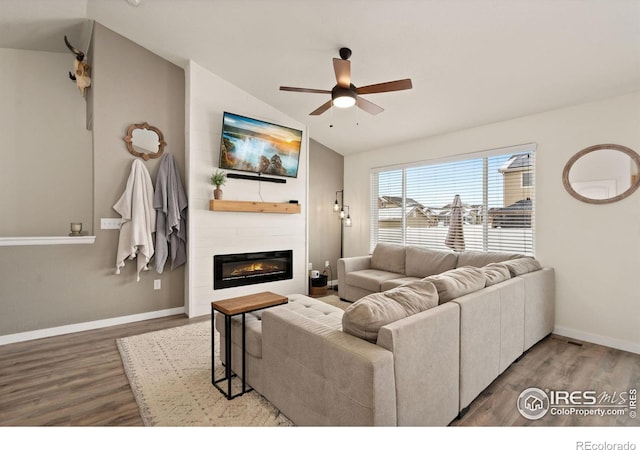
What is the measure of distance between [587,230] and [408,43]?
8.68ft

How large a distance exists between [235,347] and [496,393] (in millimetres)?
1928

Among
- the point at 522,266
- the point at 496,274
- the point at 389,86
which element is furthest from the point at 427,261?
the point at 389,86

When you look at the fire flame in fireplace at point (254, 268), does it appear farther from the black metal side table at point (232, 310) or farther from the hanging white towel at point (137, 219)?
the black metal side table at point (232, 310)

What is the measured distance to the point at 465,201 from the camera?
428 cm

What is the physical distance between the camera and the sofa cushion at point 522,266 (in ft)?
9.38

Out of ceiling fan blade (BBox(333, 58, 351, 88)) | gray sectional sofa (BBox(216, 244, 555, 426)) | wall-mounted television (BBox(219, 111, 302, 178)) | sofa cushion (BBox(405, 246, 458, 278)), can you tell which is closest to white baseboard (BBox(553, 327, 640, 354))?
gray sectional sofa (BBox(216, 244, 555, 426))

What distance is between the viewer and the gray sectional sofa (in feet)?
4.66

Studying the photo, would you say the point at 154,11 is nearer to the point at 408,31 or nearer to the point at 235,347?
the point at 408,31

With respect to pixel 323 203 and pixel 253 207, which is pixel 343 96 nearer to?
pixel 253 207

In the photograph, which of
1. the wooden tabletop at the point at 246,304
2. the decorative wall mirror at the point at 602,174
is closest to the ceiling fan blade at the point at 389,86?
the wooden tabletop at the point at 246,304

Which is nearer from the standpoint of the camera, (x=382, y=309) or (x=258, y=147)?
(x=382, y=309)

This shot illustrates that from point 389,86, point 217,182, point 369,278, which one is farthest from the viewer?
point 369,278

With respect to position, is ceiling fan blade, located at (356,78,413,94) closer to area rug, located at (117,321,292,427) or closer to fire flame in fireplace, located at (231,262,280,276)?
area rug, located at (117,321,292,427)

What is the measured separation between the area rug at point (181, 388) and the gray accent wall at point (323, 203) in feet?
9.51
